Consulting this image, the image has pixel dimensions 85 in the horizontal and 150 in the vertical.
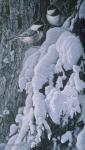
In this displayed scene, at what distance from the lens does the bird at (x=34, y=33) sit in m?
4.77

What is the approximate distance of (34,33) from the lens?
480 cm

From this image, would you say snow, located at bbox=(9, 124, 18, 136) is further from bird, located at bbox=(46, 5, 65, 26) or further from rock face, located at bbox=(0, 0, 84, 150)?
bird, located at bbox=(46, 5, 65, 26)

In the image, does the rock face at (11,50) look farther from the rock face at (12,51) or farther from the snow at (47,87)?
the snow at (47,87)

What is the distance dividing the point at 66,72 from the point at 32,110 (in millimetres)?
641

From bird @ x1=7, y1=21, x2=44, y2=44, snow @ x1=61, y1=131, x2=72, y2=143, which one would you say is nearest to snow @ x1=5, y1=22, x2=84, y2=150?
snow @ x1=61, y1=131, x2=72, y2=143

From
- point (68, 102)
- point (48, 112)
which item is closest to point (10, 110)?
point (48, 112)

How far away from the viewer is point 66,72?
4.07 metres

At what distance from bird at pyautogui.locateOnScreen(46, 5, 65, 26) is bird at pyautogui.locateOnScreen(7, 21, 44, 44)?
15cm

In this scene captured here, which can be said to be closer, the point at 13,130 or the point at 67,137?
the point at 67,137

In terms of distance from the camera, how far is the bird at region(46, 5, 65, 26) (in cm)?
460

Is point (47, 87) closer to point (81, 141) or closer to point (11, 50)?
point (81, 141)

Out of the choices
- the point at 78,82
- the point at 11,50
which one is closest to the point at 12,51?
the point at 11,50

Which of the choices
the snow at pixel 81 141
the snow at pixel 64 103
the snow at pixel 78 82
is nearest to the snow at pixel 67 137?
the snow at pixel 64 103

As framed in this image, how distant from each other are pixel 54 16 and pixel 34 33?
0.31 metres
